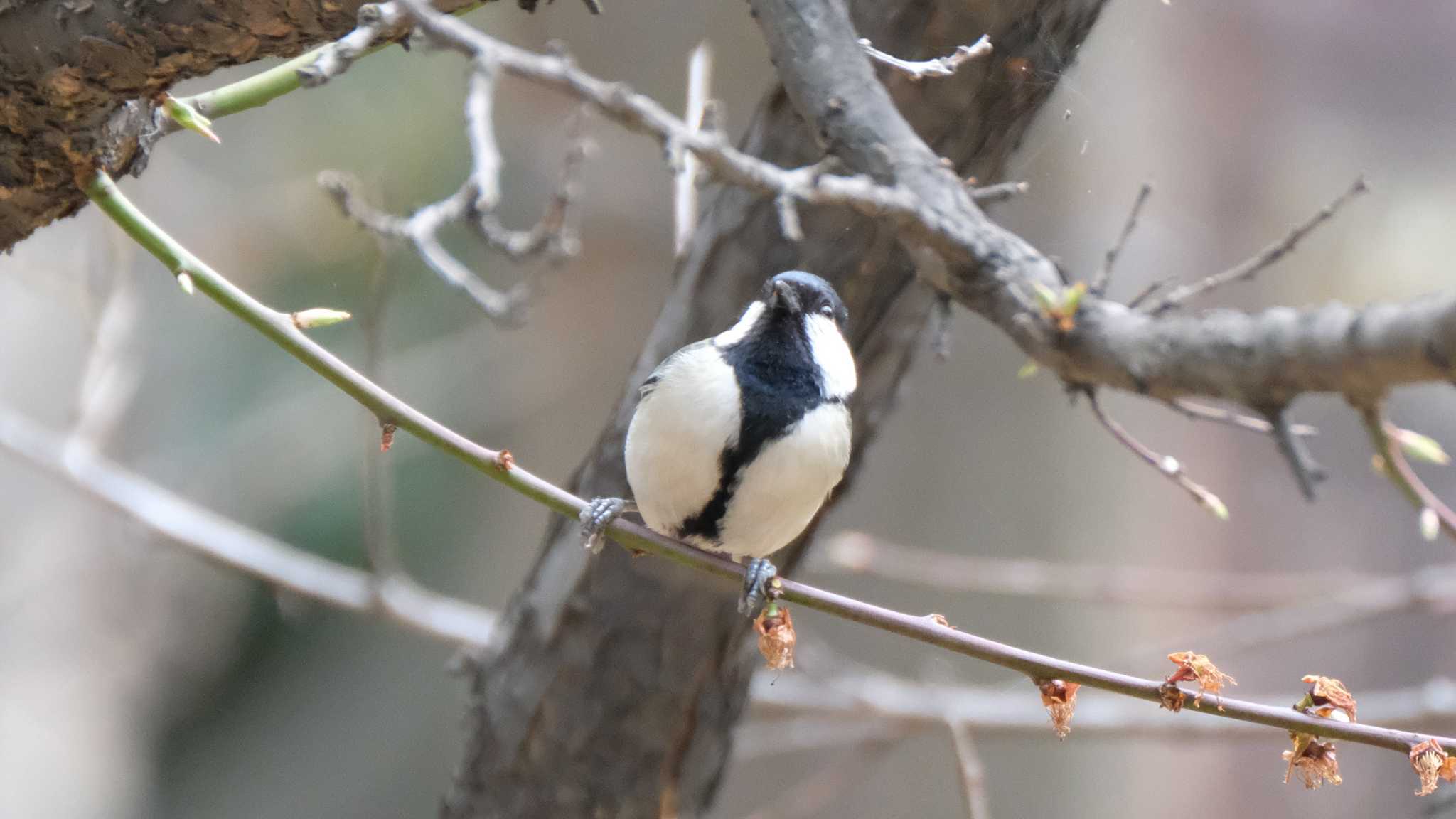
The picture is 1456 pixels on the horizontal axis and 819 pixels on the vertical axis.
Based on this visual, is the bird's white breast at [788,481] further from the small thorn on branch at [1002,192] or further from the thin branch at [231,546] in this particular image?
the thin branch at [231,546]

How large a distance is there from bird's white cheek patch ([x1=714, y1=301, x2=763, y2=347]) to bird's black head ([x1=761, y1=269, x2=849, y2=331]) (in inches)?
0.8

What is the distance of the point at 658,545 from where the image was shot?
0.83 meters

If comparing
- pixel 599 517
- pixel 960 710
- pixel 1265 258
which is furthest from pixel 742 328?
pixel 960 710

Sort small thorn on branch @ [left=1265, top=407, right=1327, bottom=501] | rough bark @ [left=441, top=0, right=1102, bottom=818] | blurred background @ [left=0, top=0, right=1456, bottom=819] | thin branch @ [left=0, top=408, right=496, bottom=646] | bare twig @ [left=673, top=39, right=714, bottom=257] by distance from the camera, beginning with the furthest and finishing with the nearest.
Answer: blurred background @ [left=0, top=0, right=1456, bottom=819]
thin branch @ [left=0, top=408, right=496, bottom=646]
bare twig @ [left=673, top=39, right=714, bottom=257]
rough bark @ [left=441, top=0, right=1102, bottom=818]
small thorn on branch @ [left=1265, top=407, right=1327, bottom=501]

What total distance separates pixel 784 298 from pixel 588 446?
213 cm

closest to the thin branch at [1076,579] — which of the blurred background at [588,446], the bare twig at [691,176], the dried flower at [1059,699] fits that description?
the blurred background at [588,446]

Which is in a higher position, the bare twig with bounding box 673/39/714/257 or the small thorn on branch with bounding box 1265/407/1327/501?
the small thorn on branch with bounding box 1265/407/1327/501

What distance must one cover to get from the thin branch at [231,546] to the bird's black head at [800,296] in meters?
1.06

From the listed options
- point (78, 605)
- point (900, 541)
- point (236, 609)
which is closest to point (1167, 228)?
point (900, 541)

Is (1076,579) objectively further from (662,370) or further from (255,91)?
(255,91)

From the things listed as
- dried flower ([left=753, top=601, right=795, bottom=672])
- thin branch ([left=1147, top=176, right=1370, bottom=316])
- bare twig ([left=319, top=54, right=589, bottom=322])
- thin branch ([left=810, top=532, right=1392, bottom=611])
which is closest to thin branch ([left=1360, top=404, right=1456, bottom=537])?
thin branch ([left=1147, top=176, right=1370, bottom=316])

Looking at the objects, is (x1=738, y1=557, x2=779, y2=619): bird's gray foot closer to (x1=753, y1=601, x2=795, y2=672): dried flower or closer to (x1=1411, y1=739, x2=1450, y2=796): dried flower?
(x1=753, y1=601, x2=795, y2=672): dried flower

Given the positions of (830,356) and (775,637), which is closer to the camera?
(775,637)

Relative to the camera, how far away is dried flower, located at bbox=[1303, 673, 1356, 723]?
2.51ft
